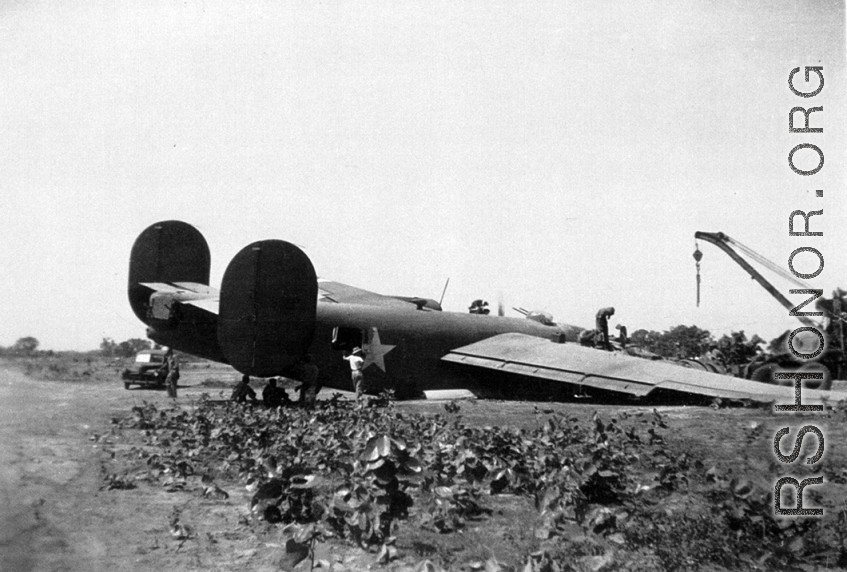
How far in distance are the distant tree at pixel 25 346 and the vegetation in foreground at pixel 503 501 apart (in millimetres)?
1935

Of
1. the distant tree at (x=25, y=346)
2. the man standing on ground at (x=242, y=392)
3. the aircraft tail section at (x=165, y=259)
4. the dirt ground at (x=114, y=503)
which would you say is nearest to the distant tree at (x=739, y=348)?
the dirt ground at (x=114, y=503)

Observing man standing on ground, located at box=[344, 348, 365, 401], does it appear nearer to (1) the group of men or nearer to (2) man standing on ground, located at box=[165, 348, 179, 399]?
(1) the group of men

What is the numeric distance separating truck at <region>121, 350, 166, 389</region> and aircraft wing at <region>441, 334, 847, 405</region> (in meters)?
11.6

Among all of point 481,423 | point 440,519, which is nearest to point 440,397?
point 481,423

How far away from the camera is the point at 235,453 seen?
28.9 ft

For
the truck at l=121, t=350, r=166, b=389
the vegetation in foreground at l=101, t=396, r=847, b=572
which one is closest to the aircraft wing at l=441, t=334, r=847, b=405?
the vegetation in foreground at l=101, t=396, r=847, b=572

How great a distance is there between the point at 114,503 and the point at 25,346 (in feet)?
5.84

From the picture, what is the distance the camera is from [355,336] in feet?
57.5

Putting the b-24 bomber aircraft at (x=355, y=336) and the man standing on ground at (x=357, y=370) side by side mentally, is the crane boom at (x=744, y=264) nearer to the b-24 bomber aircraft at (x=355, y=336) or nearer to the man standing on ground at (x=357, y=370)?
the b-24 bomber aircraft at (x=355, y=336)

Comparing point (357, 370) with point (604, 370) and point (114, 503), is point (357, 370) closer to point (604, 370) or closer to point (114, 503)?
point (604, 370)

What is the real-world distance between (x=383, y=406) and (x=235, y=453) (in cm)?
645

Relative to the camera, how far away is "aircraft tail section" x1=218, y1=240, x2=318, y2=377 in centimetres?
1454

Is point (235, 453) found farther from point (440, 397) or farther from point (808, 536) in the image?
point (440, 397)

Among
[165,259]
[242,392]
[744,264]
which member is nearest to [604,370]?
[744,264]
